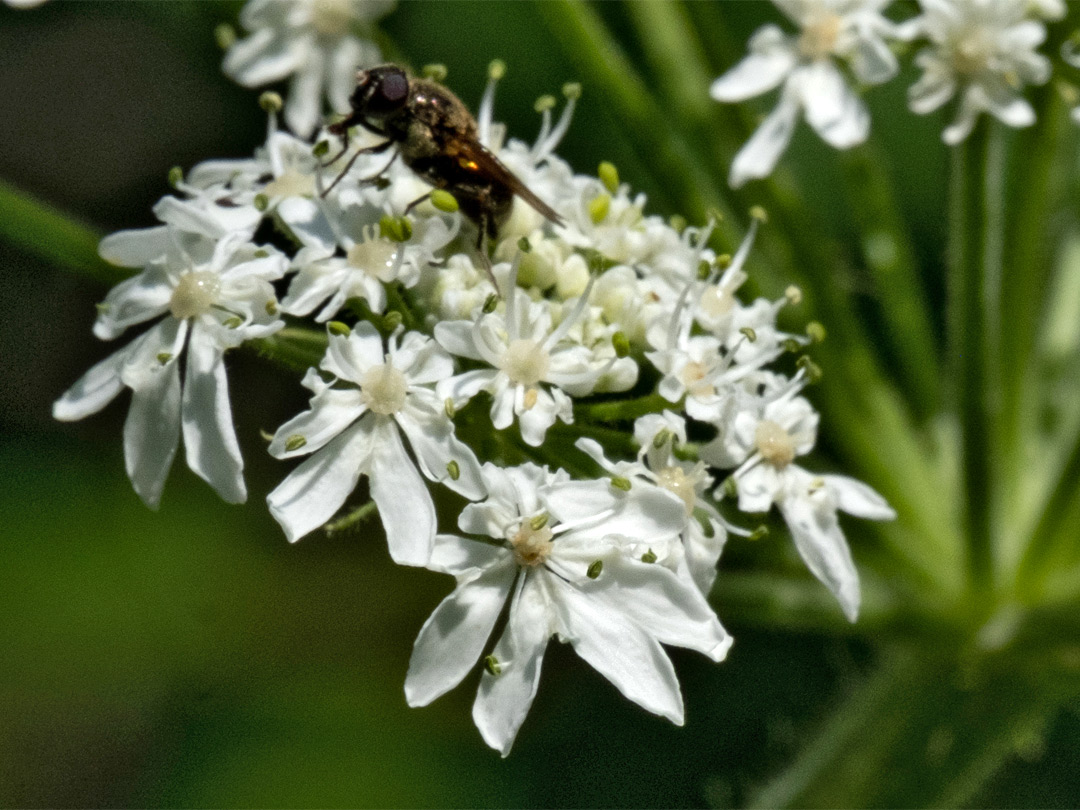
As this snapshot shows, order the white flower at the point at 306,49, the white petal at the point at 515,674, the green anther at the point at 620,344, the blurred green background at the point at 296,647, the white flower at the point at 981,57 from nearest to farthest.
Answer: the white petal at the point at 515,674 → the green anther at the point at 620,344 → the white flower at the point at 981,57 → the white flower at the point at 306,49 → the blurred green background at the point at 296,647

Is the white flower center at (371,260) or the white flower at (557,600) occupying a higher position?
the white flower center at (371,260)

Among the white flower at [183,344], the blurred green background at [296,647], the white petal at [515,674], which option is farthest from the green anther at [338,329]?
the blurred green background at [296,647]

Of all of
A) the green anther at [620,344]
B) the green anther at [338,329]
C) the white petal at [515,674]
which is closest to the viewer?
the white petal at [515,674]

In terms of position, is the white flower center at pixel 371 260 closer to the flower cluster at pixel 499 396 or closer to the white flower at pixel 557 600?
the flower cluster at pixel 499 396

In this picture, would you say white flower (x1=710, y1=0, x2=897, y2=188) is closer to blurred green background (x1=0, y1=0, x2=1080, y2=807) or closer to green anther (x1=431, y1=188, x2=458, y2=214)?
green anther (x1=431, y1=188, x2=458, y2=214)

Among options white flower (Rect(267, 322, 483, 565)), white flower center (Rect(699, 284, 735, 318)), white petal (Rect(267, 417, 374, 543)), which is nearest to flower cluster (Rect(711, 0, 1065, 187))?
white flower center (Rect(699, 284, 735, 318))

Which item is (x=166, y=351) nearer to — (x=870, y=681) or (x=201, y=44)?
(x=870, y=681)

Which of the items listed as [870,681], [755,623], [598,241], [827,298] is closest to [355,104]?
[598,241]

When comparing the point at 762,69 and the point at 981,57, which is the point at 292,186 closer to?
the point at 762,69
